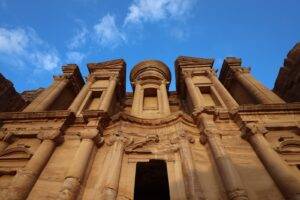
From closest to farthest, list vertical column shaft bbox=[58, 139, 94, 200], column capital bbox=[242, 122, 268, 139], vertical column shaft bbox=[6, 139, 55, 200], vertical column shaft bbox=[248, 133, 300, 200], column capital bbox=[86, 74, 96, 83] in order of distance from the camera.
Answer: vertical column shaft bbox=[248, 133, 300, 200] → vertical column shaft bbox=[58, 139, 94, 200] → vertical column shaft bbox=[6, 139, 55, 200] → column capital bbox=[242, 122, 268, 139] → column capital bbox=[86, 74, 96, 83]

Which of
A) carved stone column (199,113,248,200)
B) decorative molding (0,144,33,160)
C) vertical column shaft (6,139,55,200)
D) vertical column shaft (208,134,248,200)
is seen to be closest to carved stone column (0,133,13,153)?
decorative molding (0,144,33,160)

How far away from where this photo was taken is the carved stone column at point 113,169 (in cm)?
944

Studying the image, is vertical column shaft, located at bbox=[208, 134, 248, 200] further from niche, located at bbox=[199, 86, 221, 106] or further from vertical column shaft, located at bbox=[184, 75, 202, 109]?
niche, located at bbox=[199, 86, 221, 106]

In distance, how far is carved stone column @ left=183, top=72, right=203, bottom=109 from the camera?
15217mm

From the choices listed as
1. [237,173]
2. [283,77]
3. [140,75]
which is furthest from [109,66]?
[237,173]

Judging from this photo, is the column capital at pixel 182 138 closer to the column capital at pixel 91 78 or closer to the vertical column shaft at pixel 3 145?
the vertical column shaft at pixel 3 145

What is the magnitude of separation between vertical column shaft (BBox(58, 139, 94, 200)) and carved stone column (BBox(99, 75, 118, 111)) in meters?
3.72

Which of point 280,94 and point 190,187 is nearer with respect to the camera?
point 190,187

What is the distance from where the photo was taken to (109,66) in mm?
21047

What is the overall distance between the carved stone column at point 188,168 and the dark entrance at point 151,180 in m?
1.15

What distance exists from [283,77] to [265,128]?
7.96 m

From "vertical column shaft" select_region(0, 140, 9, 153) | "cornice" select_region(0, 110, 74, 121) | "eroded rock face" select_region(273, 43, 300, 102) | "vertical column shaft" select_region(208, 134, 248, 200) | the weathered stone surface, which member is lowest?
"vertical column shaft" select_region(208, 134, 248, 200)

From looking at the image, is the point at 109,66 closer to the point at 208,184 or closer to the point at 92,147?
the point at 92,147

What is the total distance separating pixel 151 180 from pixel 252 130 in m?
5.10
